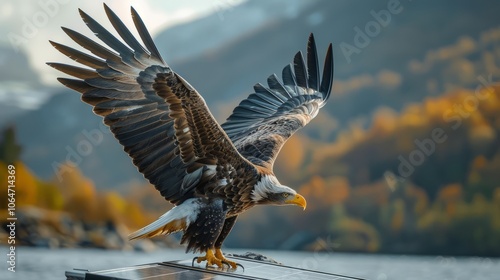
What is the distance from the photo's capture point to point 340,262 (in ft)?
56.2

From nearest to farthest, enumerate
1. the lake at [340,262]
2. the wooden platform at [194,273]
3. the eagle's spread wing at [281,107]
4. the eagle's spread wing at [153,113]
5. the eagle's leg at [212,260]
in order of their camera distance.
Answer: the wooden platform at [194,273] → the eagle's spread wing at [153,113] → the eagle's leg at [212,260] → the eagle's spread wing at [281,107] → the lake at [340,262]

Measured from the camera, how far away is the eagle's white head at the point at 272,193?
4176 millimetres

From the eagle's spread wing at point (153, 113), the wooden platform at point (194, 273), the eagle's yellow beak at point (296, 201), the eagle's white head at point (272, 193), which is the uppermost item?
the eagle's spread wing at point (153, 113)

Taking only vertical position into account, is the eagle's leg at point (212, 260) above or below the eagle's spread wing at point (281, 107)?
below

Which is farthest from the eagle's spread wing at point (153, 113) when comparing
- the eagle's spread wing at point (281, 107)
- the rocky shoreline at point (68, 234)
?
the rocky shoreline at point (68, 234)

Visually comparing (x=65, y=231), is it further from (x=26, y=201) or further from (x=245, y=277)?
(x=245, y=277)

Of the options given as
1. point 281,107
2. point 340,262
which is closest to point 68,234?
point 340,262

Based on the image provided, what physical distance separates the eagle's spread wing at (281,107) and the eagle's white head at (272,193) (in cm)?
62

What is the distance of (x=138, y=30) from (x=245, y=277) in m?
1.49

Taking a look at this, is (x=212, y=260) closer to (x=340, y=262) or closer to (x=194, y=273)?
(x=194, y=273)

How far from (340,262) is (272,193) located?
1338cm

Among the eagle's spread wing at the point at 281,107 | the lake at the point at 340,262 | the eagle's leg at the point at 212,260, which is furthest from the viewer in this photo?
the lake at the point at 340,262

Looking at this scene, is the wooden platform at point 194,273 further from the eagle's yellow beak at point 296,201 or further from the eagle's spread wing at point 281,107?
the eagle's spread wing at point 281,107

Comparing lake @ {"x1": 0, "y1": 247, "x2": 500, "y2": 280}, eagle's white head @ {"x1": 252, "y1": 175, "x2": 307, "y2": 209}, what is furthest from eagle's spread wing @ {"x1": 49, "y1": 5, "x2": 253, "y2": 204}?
lake @ {"x1": 0, "y1": 247, "x2": 500, "y2": 280}
